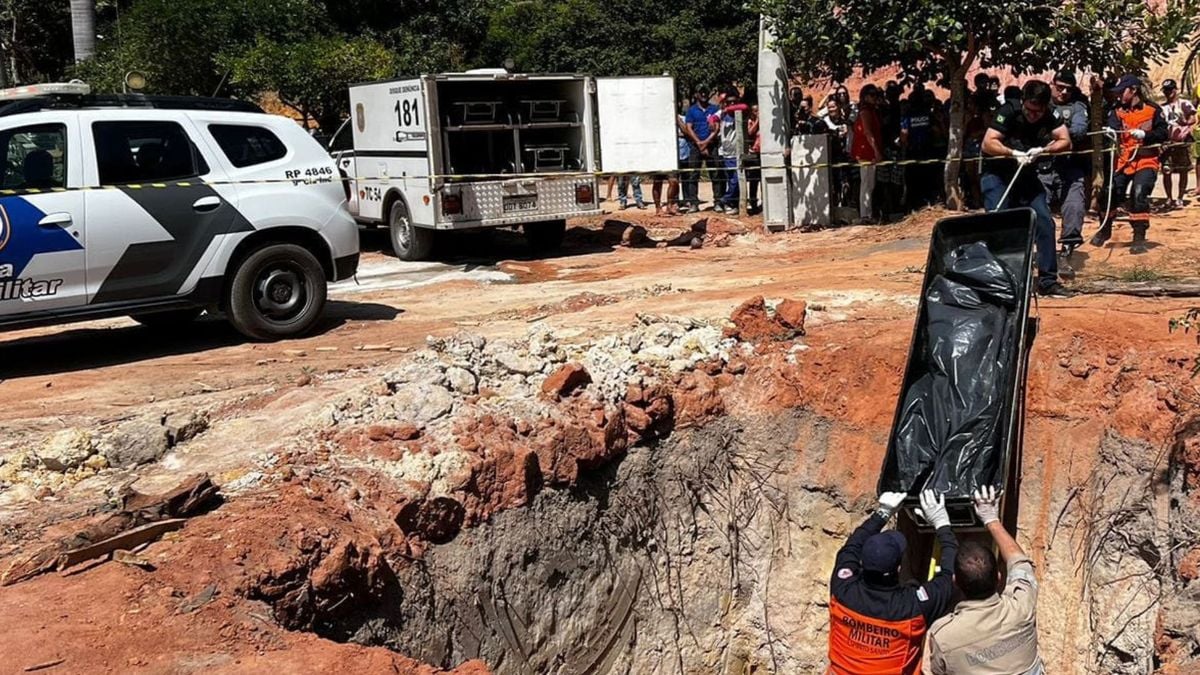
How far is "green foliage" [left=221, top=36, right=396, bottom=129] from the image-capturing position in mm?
19984

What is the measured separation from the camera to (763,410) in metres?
8.48

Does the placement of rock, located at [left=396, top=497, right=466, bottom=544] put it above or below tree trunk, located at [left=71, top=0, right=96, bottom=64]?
below

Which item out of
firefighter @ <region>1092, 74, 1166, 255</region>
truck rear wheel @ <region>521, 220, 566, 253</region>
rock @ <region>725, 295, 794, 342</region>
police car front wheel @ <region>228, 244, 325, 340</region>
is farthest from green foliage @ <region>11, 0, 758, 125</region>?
rock @ <region>725, 295, 794, 342</region>

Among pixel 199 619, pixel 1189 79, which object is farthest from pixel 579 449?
pixel 1189 79

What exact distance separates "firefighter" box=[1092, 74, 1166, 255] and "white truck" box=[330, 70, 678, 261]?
204 inches

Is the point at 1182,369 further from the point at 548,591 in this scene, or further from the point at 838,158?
the point at 838,158

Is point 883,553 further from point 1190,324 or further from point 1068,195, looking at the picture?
point 1068,195

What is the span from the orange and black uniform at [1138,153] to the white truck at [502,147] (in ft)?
17.1

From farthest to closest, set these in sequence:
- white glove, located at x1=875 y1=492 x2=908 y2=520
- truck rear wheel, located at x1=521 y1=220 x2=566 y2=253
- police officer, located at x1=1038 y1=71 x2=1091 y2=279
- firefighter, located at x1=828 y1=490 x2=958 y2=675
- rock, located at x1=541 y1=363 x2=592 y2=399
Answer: truck rear wheel, located at x1=521 y1=220 x2=566 y2=253
police officer, located at x1=1038 y1=71 x2=1091 y2=279
rock, located at x1=541 y1=363 x2=592 y2=399
white glove, located at x1=875 y1=492 x2=908 y2=520
firefighter, located at x1=828 y1=490 x2=958 y2=675

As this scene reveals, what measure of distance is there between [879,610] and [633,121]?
963cm

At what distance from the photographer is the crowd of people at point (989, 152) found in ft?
29.6

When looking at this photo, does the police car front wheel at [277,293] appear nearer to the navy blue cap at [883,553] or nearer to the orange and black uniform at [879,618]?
the orange and black uniform at [879,618]

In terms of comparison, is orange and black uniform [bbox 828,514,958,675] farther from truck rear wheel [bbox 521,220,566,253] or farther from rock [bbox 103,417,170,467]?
truck rear wheel [bbox 521,220,566,253]

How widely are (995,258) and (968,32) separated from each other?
590 cm
